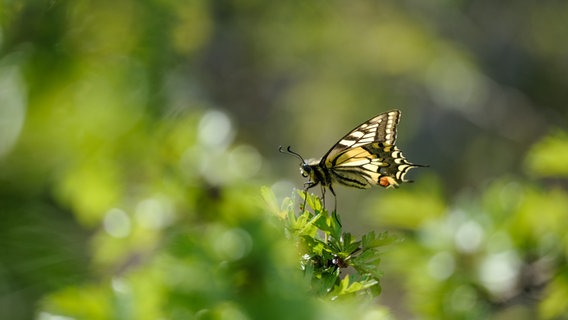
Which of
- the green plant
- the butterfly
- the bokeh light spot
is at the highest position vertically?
the bokeh light spot

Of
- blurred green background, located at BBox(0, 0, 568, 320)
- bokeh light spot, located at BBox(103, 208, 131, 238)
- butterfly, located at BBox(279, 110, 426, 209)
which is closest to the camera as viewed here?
blurred green background, located at BBox(0, 0, 568, 320)

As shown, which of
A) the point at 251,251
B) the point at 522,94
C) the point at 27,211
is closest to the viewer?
the point at 251,251

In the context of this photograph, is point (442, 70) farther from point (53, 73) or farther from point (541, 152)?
point (53, 73)

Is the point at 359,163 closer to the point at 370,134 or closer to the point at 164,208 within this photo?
the point at 370,134

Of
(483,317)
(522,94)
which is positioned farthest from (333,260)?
(522,94)

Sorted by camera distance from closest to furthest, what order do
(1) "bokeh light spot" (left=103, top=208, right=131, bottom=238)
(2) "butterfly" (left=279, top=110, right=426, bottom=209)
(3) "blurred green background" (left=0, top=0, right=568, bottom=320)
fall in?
(3) "blurred green background" (left=0, top=0, right=568, bottom=320) < (2) "butterfly" (left=279, top=110, right=426, bottom=209) < (1) "bokeh light spot" (left=103, top=208, right=131, bottom=238)

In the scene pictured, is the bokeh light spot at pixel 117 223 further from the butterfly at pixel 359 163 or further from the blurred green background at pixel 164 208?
the butterfly at pixel 359 163

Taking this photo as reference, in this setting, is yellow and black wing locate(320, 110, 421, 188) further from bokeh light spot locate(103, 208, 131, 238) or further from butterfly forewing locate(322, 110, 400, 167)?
bokeh light spot locate(103, 208, 131, 238)

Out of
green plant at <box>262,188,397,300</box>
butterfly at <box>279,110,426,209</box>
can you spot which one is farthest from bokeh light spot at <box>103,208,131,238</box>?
green plant at <box>262,188,397,300</box>

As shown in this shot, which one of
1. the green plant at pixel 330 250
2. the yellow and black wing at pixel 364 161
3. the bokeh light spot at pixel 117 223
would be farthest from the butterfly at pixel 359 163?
the bokeh light spot at pixel 117 223
